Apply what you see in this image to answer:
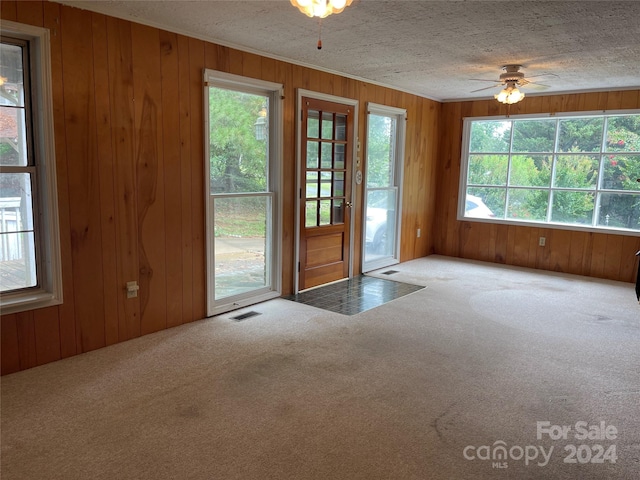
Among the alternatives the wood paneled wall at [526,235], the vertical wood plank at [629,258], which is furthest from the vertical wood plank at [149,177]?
the vertical wood plank at [629,258]

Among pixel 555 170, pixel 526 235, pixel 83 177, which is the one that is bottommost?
pixel 526 235

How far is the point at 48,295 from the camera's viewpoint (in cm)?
302

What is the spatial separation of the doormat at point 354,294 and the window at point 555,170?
2300 millimetres

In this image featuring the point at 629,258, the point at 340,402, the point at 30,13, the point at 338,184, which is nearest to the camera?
the point at 340,402

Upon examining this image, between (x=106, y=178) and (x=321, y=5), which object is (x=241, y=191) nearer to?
(x=106, y=178)

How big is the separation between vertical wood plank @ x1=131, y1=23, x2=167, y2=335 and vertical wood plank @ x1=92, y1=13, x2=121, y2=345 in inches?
7.9

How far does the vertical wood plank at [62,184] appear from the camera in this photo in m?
2.90

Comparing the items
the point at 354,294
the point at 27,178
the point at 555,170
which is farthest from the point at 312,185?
the point at 555,170

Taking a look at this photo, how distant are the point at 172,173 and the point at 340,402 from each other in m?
2.14

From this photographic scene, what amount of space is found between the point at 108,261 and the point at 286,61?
2419mm

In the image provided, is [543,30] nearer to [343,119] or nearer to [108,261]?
[343,119]

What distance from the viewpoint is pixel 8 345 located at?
2.90m

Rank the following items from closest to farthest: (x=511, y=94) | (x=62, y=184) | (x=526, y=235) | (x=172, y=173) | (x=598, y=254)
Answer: (x=62, y=184) < (x=172, y=173) < (x=511, y=94) < (x=598, y=254) < (x=526, y=235)

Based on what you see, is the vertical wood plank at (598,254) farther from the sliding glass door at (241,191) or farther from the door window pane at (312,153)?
the sliding glass door at (241,191)
